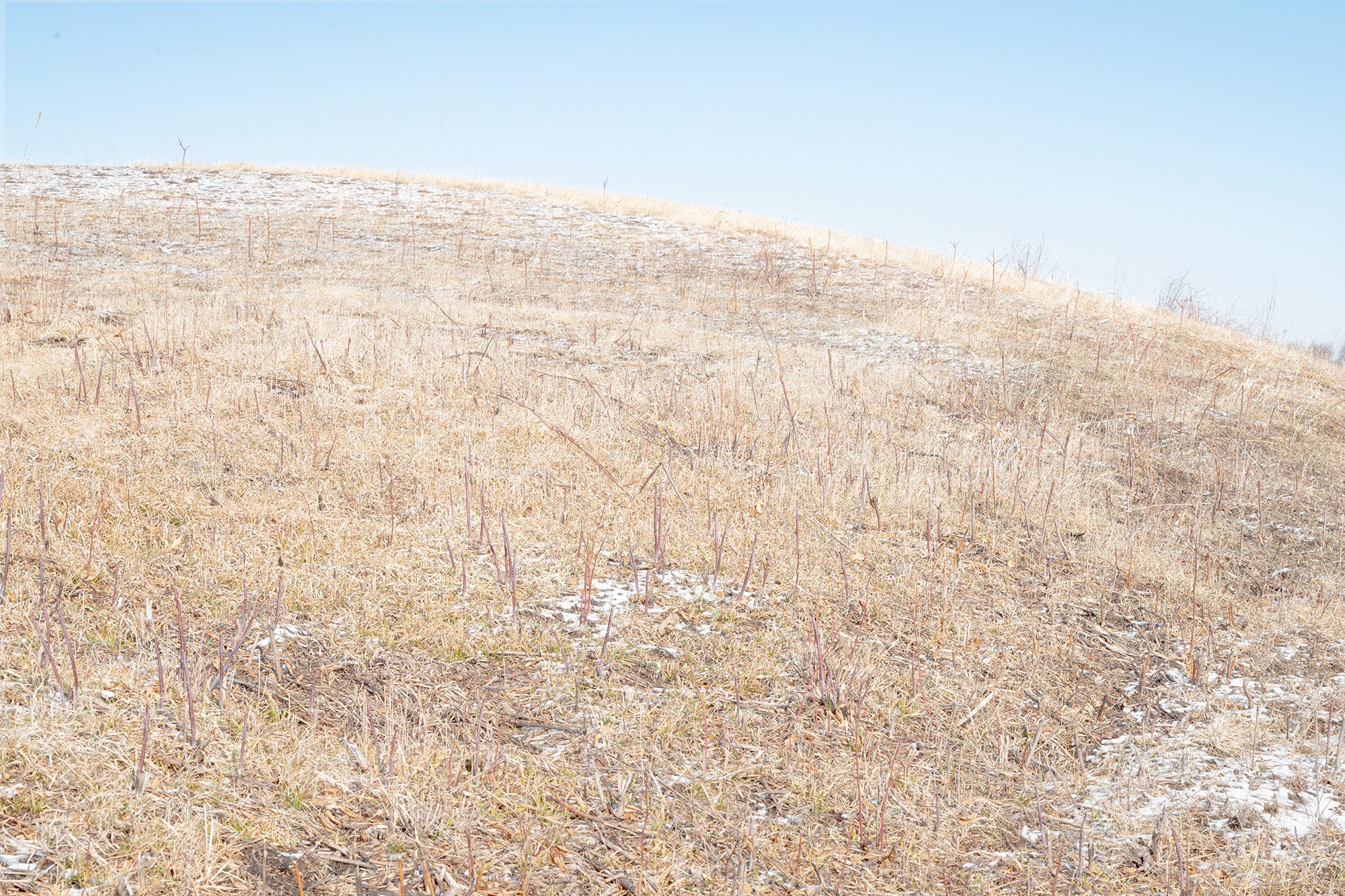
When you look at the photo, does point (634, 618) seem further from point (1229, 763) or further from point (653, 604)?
point (1229, 763)

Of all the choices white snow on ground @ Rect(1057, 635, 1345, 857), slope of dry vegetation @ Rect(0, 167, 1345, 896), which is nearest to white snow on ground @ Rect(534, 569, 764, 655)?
slope of dry vegetation @ Rect(0, 167, 1345, 896)

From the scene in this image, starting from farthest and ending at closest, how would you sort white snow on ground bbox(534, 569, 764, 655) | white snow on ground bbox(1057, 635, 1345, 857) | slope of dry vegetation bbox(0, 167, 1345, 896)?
white snow on ground bbox(534, 569, 764, 655) < white snow on ground bbox(1057, 635, 1345, 857) < slope of dry vegetation bbox(0, 167, 1345, 896)

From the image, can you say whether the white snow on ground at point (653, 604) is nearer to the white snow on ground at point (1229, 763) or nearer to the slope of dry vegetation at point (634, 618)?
the slope of dry vegetation at point (634, 618)

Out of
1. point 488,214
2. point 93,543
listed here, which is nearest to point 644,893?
point 93,543

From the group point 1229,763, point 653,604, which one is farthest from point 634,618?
point 1229,763

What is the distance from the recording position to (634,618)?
13.7 feet

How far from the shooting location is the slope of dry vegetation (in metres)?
2.68

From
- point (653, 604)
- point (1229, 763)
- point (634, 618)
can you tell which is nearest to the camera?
point (1229, 763)

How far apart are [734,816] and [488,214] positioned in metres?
18.0

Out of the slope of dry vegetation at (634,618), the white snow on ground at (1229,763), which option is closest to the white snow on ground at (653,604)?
the slope of dry vegetation at (634,618)

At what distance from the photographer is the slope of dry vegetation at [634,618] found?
8.78ft

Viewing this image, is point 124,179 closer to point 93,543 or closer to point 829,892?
point 93,543

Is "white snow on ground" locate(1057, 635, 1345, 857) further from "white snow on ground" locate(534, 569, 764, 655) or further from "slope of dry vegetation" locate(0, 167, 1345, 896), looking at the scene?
"white snow on ground" locate(534, 569, 764, 655)

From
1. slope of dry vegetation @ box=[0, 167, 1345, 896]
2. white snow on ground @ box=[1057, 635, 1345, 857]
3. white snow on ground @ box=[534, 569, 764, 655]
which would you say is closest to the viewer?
slope of dry vegetation @ box=[0, 167, 1345, 896]
